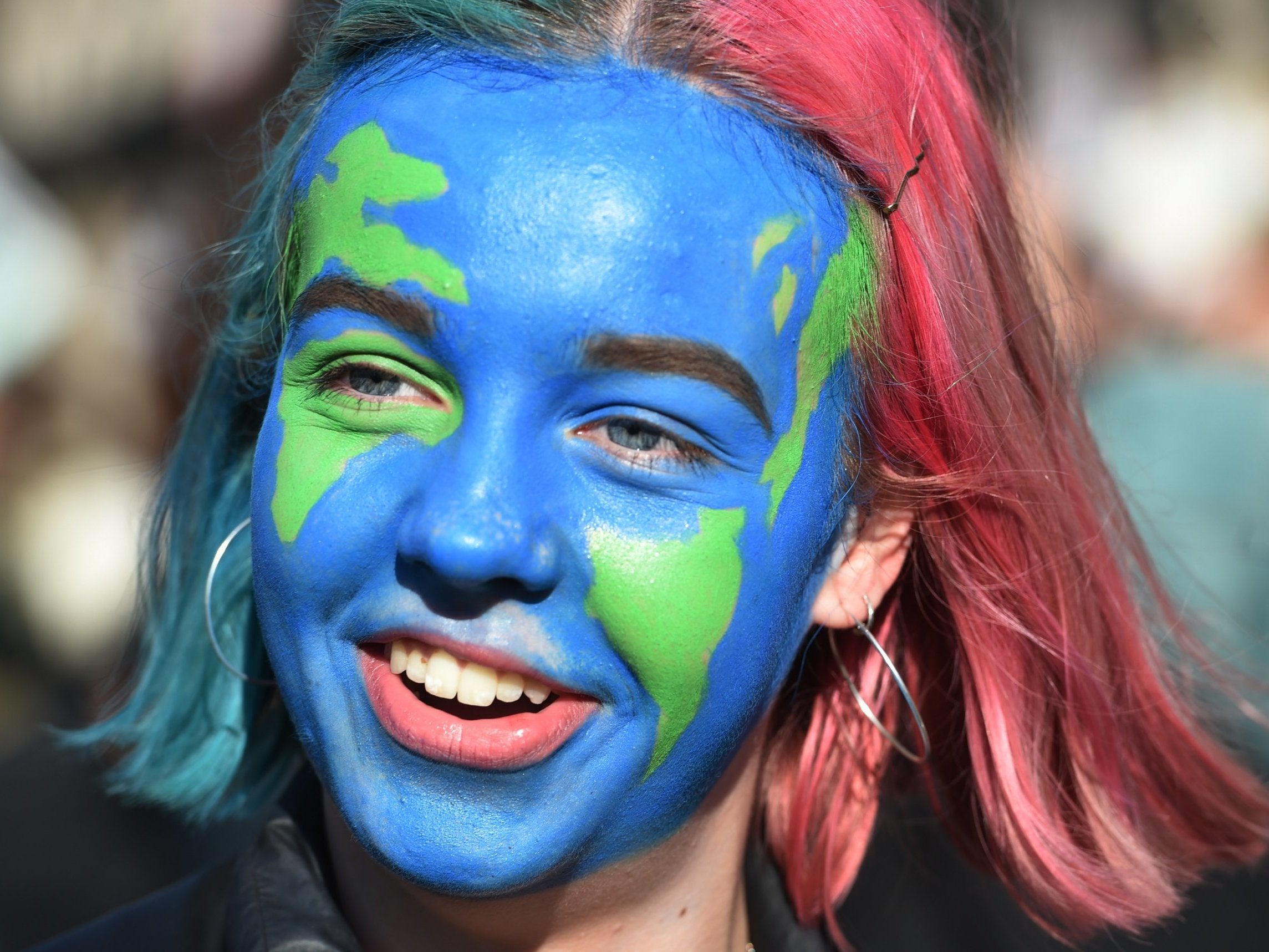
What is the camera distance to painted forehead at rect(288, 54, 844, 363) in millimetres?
1462

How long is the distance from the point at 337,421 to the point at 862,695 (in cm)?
98

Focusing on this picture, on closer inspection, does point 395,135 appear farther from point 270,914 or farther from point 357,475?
point 270,914

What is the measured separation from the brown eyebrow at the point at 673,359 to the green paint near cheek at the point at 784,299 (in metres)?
0.08

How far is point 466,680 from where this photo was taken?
4.91ft

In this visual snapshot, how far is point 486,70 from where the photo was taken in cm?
157

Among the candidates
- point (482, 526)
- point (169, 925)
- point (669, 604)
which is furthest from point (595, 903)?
point (169, 925)

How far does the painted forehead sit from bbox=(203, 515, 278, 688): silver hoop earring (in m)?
0.54

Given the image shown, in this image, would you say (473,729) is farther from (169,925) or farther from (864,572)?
(169,925)

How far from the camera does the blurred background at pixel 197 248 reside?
12.9 ft

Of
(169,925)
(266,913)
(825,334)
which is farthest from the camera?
(169,925)

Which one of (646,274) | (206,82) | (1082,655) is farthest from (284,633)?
(206,82)

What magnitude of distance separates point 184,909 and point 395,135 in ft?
3.96

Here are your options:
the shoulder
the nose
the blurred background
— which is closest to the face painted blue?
the nose

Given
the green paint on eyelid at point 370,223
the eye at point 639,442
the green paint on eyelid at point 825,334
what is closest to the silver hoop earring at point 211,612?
the green paint on eyelid at point 370,223
